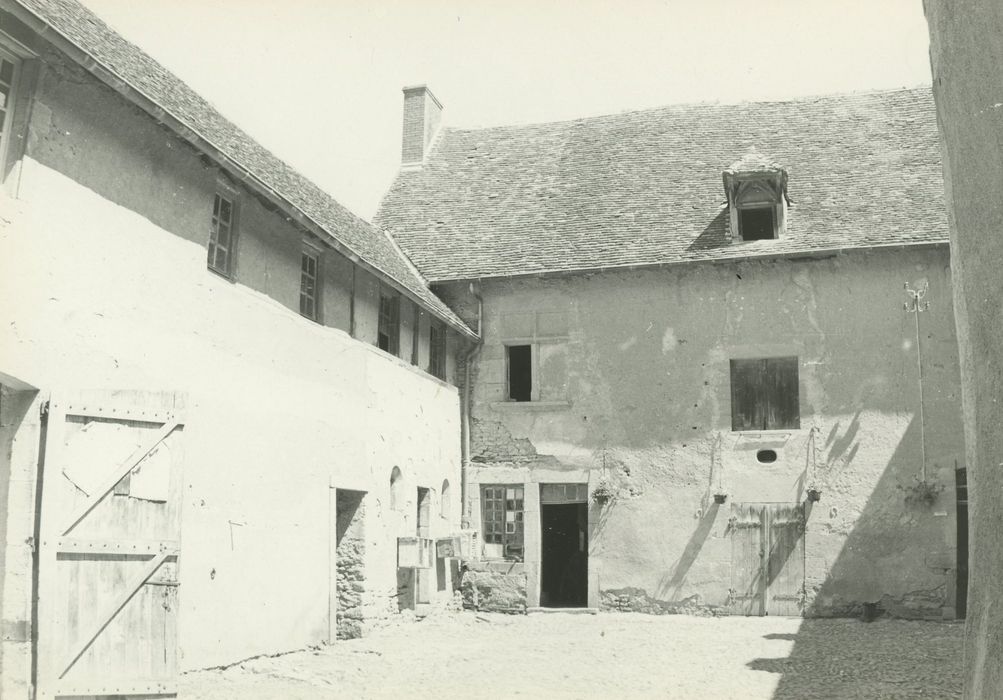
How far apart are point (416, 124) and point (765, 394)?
9720mm

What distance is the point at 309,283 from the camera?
13352 mm

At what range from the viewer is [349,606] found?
13664 mm

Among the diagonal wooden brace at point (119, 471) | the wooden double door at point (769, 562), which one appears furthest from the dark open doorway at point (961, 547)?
the diagonal wooden brace at point (119, 471)

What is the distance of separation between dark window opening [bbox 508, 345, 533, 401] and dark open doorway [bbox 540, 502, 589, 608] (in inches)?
82.6

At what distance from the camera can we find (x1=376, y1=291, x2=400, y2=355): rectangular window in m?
15.7

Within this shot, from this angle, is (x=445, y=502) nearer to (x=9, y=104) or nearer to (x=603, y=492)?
(x=603, y=492)

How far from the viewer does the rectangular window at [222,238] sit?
1107 cm

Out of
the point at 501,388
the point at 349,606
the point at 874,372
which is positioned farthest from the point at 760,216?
the point at 349,606

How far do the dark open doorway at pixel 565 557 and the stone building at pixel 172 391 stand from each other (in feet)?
14.1

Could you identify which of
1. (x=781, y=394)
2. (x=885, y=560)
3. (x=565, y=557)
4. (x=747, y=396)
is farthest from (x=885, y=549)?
(x=565, y=557)

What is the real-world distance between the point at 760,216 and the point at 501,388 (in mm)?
5471

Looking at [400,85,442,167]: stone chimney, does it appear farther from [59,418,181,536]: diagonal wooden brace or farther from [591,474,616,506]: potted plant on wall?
[59,418,181,536]: diagonal wooden brace

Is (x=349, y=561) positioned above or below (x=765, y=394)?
below

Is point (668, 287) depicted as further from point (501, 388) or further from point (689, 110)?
point (689, 110)
